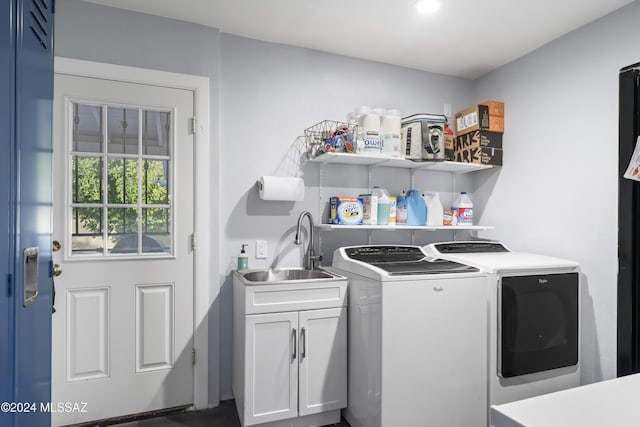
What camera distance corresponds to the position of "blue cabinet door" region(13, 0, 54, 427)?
98cm

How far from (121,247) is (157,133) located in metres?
0.74

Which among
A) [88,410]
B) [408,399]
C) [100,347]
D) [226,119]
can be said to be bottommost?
[88,410]

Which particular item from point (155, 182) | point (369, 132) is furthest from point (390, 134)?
point (155, 182)

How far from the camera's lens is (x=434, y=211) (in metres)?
2.75

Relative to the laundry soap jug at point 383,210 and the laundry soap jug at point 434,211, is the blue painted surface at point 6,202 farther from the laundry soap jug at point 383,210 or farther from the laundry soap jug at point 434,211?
the laundry soap jug at point 434,211

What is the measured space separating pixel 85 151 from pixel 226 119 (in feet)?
2.81

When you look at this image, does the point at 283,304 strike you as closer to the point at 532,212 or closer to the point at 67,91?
the point at 67,91

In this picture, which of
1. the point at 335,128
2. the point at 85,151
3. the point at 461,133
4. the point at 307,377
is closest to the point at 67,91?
the point at 85,151

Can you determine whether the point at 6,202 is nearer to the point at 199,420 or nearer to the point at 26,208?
the point at 26,208

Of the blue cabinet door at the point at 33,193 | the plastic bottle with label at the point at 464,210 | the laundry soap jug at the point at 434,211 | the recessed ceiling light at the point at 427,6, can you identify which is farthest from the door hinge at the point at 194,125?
the plastic bottle with label at the point at 464,210

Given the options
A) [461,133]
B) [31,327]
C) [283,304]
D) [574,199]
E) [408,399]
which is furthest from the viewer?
[461,133]

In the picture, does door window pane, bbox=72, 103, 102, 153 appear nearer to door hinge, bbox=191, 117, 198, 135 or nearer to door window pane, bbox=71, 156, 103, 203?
door window pane, bbox=71, 156, 103, 203

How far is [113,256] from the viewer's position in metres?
2.14

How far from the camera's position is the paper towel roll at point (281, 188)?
2338mm
